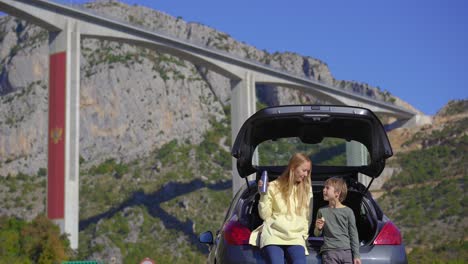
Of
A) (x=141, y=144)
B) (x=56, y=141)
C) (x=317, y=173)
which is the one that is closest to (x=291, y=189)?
(x=317, y=173)

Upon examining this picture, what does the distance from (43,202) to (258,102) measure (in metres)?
41.1

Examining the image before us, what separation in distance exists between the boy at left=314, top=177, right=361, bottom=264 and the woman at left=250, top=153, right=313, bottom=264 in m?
0.22

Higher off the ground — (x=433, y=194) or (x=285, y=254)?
(x=433, y=194)

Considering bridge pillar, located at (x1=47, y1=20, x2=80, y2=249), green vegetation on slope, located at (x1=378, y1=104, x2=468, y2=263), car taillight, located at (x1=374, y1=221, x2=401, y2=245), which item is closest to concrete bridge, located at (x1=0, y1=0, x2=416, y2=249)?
bridge pillar, located at (x1=47, y1=20, x2=80, y2=249)

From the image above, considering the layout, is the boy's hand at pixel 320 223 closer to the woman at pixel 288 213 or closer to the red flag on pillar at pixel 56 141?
the woman at pixel 288 213

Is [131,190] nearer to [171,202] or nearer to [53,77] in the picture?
[171,202]

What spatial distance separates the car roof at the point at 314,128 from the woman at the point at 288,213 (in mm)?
955

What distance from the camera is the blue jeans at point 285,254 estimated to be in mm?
6562

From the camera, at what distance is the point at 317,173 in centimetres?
848

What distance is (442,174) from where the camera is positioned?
3627 inches

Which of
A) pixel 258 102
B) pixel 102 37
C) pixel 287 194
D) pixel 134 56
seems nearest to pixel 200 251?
pixel 102 37

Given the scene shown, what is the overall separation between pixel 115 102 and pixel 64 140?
2173 inches

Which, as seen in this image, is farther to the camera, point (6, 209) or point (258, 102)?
point (258, 102)

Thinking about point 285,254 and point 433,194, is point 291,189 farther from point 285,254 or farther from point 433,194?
point 433,194
